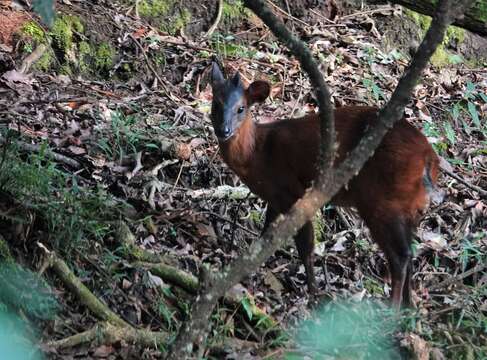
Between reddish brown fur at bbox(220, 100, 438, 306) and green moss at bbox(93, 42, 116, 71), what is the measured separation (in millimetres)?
2436

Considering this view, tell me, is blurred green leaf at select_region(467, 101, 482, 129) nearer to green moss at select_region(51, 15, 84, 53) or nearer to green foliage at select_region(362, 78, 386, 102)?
green foliage at select_region(362, 78, 386, 102)

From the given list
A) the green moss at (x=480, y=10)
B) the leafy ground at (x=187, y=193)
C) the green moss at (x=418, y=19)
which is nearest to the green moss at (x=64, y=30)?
the leafy ground at (x=187, y=193)

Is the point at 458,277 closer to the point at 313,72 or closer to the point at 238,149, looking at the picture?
the point at 238,149

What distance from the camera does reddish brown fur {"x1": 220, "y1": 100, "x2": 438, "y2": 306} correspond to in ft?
16.7

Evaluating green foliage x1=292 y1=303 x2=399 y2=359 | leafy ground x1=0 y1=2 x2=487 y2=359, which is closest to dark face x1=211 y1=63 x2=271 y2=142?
leafy ground x1=0 y1=2 x2=487 y2=359

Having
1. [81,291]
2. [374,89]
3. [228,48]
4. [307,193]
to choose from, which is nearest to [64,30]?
[228,48]

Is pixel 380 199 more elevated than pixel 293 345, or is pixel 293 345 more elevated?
pixel 380 199

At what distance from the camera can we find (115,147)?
625 centimetres

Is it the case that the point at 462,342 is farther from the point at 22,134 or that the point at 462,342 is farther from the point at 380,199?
the point at 22,134

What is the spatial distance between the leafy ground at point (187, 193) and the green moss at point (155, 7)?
20cm

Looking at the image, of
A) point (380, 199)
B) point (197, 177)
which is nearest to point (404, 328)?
point (380, 199)

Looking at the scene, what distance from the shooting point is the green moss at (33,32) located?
7.26 meters

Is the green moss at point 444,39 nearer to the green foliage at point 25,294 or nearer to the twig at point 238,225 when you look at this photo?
the twig at point 238,225

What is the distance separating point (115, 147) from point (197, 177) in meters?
0.69
